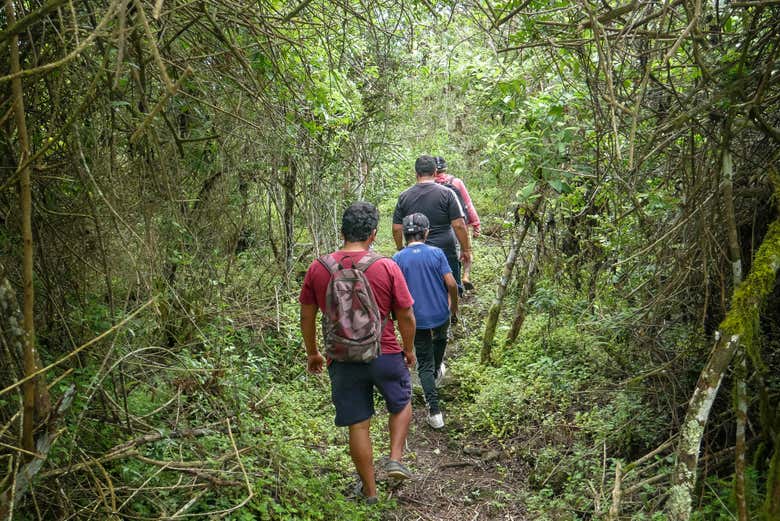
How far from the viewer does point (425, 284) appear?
579 centimetres

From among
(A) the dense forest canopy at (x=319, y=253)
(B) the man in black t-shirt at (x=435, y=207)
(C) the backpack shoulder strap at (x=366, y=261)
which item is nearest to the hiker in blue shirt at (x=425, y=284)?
(A) the dense forest canopy at (x=319, y=253)

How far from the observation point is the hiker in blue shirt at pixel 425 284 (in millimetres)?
5770

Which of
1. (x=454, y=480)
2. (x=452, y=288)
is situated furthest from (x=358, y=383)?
(x=452, y=288)

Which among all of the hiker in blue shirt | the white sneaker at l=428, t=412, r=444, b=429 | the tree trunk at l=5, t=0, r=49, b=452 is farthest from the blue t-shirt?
the tree trunk at l=5, t=0, r=49, b=452

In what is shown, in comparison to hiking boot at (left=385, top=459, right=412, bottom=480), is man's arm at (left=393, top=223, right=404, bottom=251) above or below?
above

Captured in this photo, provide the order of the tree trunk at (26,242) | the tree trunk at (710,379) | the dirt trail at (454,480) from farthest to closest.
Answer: the dirt trail at (454,480)
the tree trunk at (710,379)
the tree trunk at (26,242)

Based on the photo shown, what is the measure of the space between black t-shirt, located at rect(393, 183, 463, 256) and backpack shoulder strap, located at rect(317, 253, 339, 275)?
3111 millimetres

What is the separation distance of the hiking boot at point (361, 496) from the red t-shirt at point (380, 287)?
105 centimetres

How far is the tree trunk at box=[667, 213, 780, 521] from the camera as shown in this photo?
2.84 m

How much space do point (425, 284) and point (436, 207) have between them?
1.56 meters

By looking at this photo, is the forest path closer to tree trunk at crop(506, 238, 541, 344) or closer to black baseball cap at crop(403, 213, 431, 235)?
tree trunk at crop(506, 238, 541, 344)

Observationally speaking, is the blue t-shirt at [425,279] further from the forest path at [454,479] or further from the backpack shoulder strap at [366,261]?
the backpack shoulder strap at [366,261]

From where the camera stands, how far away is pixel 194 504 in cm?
347

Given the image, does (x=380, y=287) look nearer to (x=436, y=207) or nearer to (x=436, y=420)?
(x=436, y=420)
